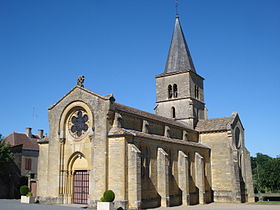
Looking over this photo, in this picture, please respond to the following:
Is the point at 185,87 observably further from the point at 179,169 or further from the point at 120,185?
the point at 120,185

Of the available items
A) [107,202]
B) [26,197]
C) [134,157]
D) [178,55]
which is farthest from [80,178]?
[178,55]

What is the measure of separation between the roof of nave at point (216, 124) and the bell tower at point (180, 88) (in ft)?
3.51

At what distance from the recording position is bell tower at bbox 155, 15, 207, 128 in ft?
138

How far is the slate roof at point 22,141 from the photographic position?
146ft

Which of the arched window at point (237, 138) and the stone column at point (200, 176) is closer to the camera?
the stone column at point (200, 176)

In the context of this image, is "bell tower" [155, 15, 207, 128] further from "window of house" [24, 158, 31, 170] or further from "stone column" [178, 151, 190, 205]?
"window of house" [24, 158, 31, 170]

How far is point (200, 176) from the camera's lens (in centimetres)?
3456

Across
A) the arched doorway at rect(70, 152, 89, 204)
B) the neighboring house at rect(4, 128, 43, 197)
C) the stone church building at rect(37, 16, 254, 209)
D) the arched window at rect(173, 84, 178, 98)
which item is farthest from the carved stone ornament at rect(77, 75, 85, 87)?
the arched window at rect(173, 84, 178, 98)

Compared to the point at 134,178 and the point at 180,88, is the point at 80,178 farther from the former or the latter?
the point at 180,88

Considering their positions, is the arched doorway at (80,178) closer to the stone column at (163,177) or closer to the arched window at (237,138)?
the stone column at (163,177)

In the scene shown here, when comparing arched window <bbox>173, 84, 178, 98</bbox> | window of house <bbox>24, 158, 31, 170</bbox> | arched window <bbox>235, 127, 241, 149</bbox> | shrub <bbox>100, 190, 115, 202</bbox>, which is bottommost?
shrub <bbox>100, 190, 115, 202</bbox>

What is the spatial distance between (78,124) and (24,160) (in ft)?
57.3

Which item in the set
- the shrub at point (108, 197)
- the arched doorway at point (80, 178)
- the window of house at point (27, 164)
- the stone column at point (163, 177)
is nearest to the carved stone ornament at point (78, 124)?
the arched doorway at point (80, 178)

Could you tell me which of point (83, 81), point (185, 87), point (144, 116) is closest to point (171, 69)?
point (185, 87)
